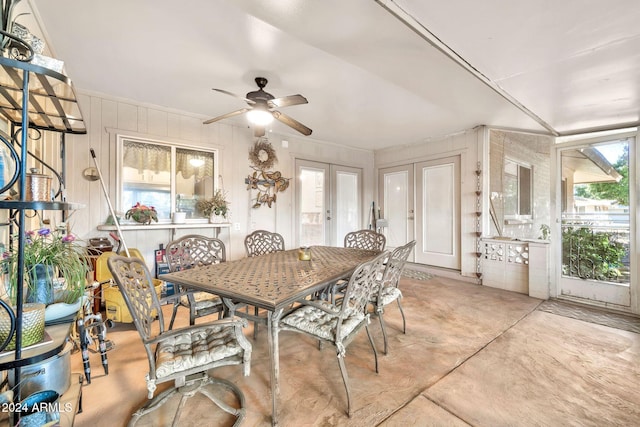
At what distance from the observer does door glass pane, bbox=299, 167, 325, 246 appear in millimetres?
5105

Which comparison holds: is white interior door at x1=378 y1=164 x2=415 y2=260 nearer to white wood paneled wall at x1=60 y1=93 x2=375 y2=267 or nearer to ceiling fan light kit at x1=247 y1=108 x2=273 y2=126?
white wood paneled wall at x1=60 y1=93 x2=375 y2=267

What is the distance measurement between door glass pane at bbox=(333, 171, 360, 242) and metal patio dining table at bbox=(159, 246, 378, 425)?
2888mm

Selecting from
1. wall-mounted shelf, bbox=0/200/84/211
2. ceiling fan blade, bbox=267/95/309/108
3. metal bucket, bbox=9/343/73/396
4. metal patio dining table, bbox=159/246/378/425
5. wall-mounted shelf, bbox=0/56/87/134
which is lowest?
metal bucket, bbox=9/343/73/396

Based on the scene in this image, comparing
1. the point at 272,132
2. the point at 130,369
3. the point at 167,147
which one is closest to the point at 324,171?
the point at 272,132

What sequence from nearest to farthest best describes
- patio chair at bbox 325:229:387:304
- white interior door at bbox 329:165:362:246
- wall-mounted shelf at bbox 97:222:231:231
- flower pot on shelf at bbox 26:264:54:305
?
flower pot on shelf at bbox 26:264:54:305 < wall-mounted shelf at bbox 97:222:231:231 < patio chair at bbox 325:229:387:304 < white interior door at bbox 329:165:362:246

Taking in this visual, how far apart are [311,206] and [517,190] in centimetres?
375

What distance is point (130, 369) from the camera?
2.04m

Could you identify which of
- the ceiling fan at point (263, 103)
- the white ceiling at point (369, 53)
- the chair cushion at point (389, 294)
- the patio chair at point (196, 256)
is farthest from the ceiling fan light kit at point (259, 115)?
the chair cushion at point (389, 294)

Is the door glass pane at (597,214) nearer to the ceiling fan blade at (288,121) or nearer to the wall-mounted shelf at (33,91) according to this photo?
the ceiling fan blade at (288,121)

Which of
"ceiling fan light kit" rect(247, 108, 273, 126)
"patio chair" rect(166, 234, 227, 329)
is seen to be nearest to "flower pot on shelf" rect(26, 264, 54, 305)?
"patio chair" rect(166, 234, 227, 329)

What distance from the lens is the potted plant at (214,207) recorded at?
3793mm

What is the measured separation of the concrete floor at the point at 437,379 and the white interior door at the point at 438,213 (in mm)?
2006

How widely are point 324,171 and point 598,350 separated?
4.32 metres

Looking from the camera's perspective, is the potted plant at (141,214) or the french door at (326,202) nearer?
the potted plant at (141,214)
